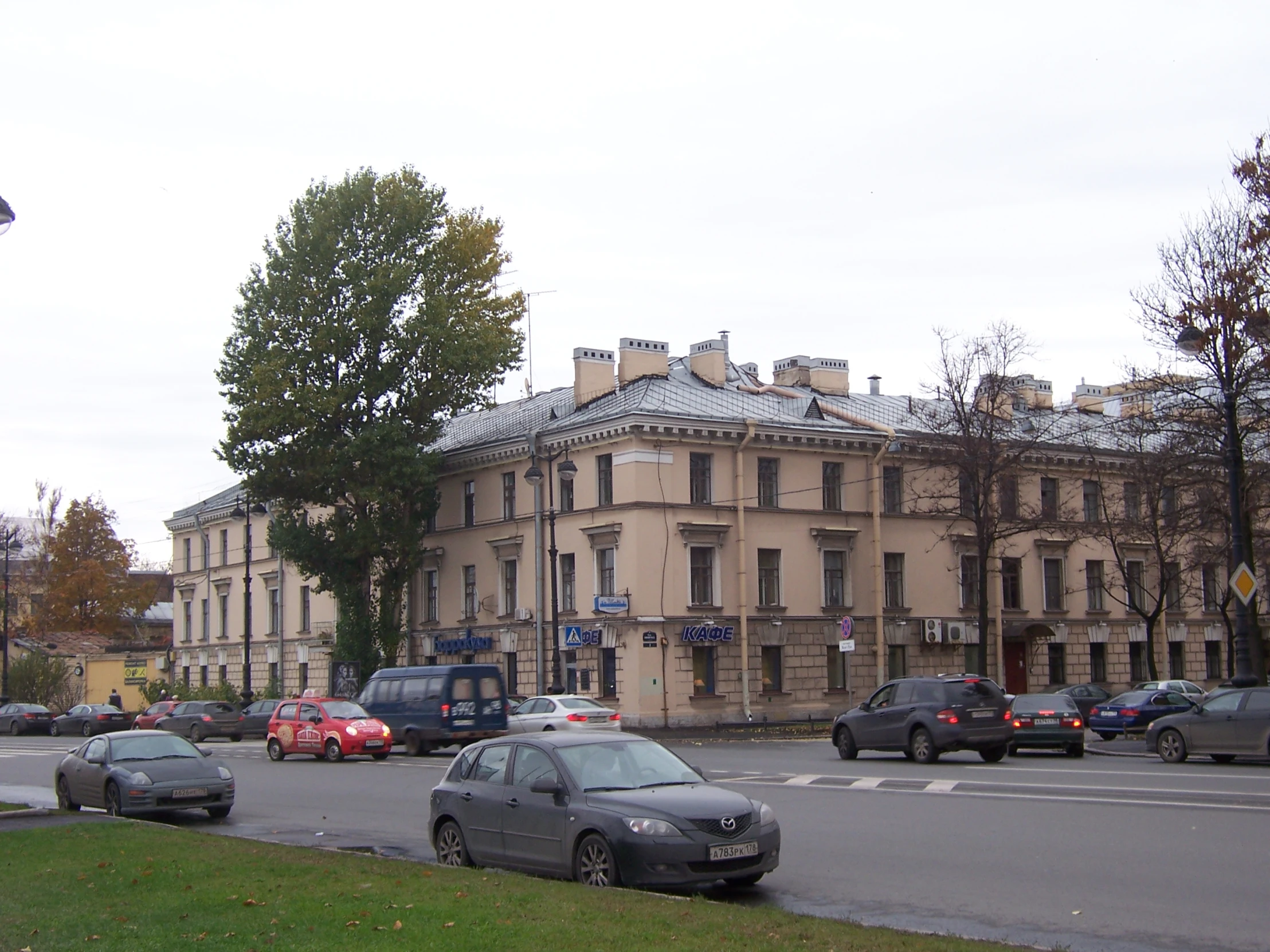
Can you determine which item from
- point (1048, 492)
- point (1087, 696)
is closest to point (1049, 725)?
point (1087, 696)

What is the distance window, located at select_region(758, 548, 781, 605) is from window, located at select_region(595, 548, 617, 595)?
525 centimetres

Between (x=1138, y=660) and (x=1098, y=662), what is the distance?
8.33 ft

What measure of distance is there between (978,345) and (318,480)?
23.6 meters

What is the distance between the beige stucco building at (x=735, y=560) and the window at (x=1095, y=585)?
92 millimetres

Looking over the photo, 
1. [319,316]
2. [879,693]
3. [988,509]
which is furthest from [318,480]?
→ [879,693]

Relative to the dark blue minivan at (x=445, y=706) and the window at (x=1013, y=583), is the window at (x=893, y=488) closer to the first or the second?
the window at (x=1013, y=583)

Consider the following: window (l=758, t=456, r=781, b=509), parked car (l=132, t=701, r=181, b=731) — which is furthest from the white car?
parked car (l=132, t=701, r=181, b=731)

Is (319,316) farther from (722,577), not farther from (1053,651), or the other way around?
(1053,651)

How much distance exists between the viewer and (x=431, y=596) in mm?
54844

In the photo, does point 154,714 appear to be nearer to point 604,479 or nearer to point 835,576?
point 604,479

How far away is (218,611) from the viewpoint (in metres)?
71.4

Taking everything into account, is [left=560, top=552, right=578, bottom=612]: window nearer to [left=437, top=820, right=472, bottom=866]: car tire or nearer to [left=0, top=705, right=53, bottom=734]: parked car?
[left=0, top=705, right=53, bottom=734]: parked car

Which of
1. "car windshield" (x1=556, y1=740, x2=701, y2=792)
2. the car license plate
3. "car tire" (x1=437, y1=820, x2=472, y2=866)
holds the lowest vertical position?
"car tire" (x1=437, y1=820, x2=472, y2=866)

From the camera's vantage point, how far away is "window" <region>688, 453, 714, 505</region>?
45.8 m
